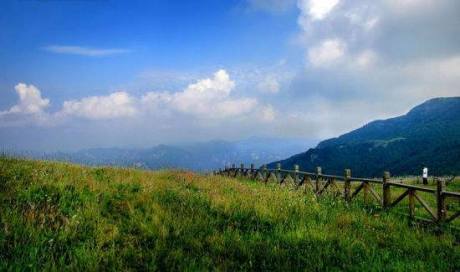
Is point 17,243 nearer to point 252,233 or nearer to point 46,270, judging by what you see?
point 46,270

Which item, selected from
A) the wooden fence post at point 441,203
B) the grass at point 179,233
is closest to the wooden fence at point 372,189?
the wooden fence post at point 441,203

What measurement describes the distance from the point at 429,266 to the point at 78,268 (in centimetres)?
707

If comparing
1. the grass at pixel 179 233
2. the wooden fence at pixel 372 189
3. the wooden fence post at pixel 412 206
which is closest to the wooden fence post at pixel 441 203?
the wooden fence at pixel 372 189

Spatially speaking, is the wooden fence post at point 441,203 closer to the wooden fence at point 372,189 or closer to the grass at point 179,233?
the wooden fence at point 372,189

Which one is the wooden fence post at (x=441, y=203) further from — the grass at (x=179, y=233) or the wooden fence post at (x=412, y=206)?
the grass at (x=179, y=233)

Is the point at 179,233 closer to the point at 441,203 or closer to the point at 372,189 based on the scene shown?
the point at 441,203

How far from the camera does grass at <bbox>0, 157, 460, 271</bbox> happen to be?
7223mm

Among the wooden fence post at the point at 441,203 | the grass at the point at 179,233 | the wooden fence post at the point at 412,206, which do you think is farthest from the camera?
the wooden fence post at the point at 412,206

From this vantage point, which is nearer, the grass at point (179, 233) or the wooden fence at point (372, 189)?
the grass at point (179, 233)

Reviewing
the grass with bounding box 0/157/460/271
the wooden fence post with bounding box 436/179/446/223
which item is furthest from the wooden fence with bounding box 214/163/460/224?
the grass with bounding box 0/157/460/271

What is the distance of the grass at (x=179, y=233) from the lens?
23.7ft

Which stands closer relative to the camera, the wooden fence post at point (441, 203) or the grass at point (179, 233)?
the grass at point (179, 233)

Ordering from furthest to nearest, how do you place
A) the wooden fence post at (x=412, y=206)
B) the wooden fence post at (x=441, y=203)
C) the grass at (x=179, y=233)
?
the wooden fence post at (x=412, y=206) < the wooden fence post at (x=441, y=203) < the grass at (x=179, y=233)

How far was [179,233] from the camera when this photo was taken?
28.5 ft
